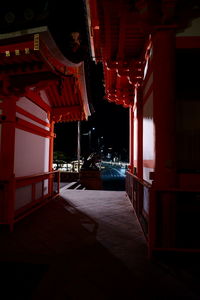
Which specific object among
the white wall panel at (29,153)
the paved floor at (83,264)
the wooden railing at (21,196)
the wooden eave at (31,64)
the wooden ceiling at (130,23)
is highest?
the wooden ceiling at (130,23)

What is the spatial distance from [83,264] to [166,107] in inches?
112

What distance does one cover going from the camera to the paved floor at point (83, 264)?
8.71ft

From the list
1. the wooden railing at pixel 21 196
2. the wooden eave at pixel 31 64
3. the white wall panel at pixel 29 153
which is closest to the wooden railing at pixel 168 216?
the wooden railing at pixel 21 196

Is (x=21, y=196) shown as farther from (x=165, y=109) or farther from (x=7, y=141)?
(x=165, y=109)

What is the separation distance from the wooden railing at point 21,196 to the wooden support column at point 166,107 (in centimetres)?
336

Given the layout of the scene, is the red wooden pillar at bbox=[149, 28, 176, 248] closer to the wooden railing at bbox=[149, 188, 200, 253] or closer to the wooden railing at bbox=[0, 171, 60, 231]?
the wooden railing at bbox=[149, 188, 200, 253]

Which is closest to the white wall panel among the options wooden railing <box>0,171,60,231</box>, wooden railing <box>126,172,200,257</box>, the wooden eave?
wooden railing <box>0,171,60,231</box>

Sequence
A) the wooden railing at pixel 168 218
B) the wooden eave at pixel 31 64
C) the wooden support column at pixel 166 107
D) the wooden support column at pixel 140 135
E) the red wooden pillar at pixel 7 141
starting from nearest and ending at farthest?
the wooden railing at pixel 168 218
the wooden support column at pixel 166 107
the wooden eave at pixel 31 64
the red wooden pillar at pixel 7 141
the wooden support column at pixel 140 135

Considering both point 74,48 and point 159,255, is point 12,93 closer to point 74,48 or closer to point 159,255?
point 74,48

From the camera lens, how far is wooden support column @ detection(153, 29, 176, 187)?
149 inches

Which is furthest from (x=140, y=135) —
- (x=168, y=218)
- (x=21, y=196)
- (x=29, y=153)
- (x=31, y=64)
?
(x=21, y=196)

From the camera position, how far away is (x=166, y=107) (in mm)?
3787

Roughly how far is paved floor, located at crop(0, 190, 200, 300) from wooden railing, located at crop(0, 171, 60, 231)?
39 centimetres

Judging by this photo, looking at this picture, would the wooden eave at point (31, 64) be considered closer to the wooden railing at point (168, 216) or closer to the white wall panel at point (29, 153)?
the white wall panel at point (29, 153)
